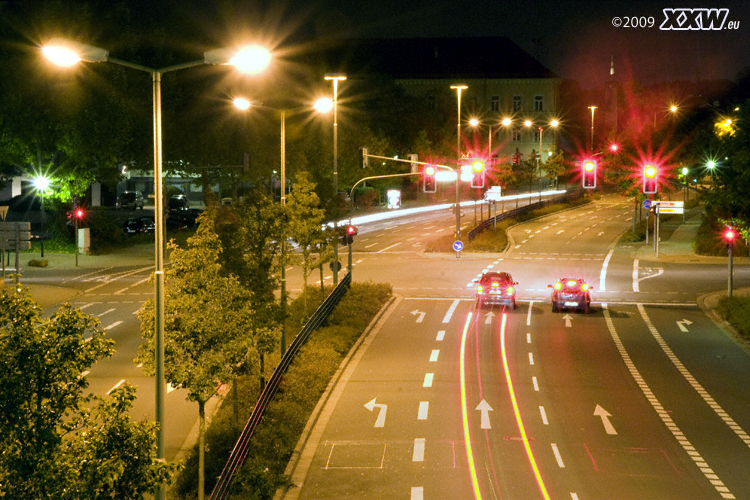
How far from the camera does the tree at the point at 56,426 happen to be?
362 inches

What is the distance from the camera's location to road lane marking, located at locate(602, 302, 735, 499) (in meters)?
16.7

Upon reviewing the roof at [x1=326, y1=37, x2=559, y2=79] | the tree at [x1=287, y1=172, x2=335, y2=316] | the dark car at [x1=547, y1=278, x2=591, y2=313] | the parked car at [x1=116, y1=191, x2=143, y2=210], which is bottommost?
the dark car at [x1=547, y1=278, x2=591, y2=313]

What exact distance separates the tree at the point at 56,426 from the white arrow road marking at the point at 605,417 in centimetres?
1242

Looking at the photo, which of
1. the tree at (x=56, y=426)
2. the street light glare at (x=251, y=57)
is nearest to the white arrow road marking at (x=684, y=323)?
the street light glare at (x=251, y=57)

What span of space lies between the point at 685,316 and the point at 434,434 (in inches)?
799

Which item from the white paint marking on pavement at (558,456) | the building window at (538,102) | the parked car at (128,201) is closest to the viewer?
the white paint marking on pavement at (558,456)

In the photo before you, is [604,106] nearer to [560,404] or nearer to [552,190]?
[552,190]

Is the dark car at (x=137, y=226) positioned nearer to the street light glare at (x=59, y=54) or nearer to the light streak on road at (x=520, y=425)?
the light streak on road at (x=520, y=425)

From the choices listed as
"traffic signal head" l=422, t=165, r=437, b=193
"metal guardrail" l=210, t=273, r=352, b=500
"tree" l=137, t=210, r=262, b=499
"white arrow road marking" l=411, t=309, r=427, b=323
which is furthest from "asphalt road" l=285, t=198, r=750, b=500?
"traffic signal head" l=422, t=165, r=437, b=193

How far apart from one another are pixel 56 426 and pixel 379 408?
42.1ft

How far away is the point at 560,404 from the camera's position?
22.2 meters

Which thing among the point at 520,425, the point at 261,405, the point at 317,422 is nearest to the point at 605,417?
the point at 520,425

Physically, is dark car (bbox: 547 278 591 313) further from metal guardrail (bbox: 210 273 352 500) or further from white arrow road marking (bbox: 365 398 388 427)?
white arrow road marking (bbox: 365 398 388 427)

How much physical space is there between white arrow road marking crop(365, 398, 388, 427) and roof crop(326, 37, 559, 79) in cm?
9910
